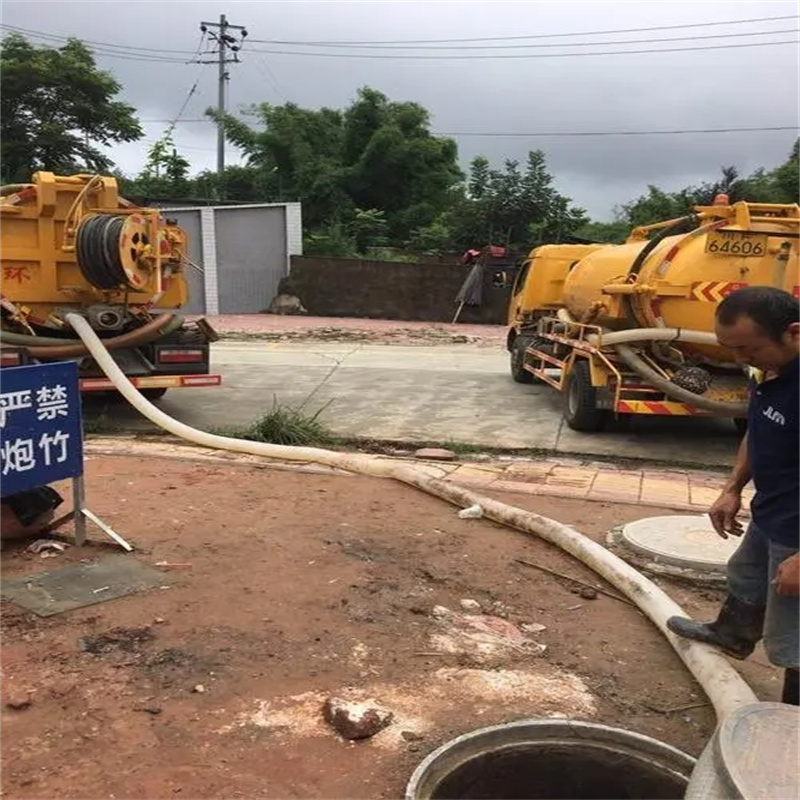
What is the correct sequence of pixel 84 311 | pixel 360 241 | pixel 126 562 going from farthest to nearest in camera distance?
pixel 360 241, pixel 84 311, pixel 126 562

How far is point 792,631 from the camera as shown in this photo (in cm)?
305

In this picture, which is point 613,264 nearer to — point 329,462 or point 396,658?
point 329,462

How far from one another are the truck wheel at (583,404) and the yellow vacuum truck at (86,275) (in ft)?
13.1

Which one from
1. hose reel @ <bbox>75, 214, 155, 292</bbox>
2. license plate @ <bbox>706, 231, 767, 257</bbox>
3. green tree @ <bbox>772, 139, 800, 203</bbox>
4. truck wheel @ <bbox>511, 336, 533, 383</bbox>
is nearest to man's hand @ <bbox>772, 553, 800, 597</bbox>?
license plate @ <bbox>706, 231, 767, 257</bbox>

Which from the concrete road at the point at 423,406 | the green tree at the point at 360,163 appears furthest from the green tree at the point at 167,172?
the concrete road at the point at 423,406

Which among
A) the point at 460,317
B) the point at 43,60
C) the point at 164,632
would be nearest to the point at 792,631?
the point at 164,632

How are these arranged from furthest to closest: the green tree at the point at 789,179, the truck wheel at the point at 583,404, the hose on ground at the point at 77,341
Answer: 1. the green tree at the point at 789,179
2. the truck wheel at the point at 583,404
3. the hose on ground at the point at 77,341

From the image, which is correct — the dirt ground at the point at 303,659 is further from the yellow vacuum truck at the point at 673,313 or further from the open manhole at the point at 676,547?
the yellow vacuum truck at the point at 673,313

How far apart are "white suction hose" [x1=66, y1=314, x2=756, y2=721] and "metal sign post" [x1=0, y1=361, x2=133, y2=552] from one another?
227cm

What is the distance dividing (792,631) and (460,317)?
2226 centimetres

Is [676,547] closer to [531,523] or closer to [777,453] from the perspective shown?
[531,523]

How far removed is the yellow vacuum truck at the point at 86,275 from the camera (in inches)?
317

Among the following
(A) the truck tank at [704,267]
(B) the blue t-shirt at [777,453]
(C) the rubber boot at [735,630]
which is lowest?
(C) the rubber boot at [735,630]

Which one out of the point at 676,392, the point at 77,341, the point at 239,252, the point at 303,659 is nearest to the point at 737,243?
the point at 676,392
